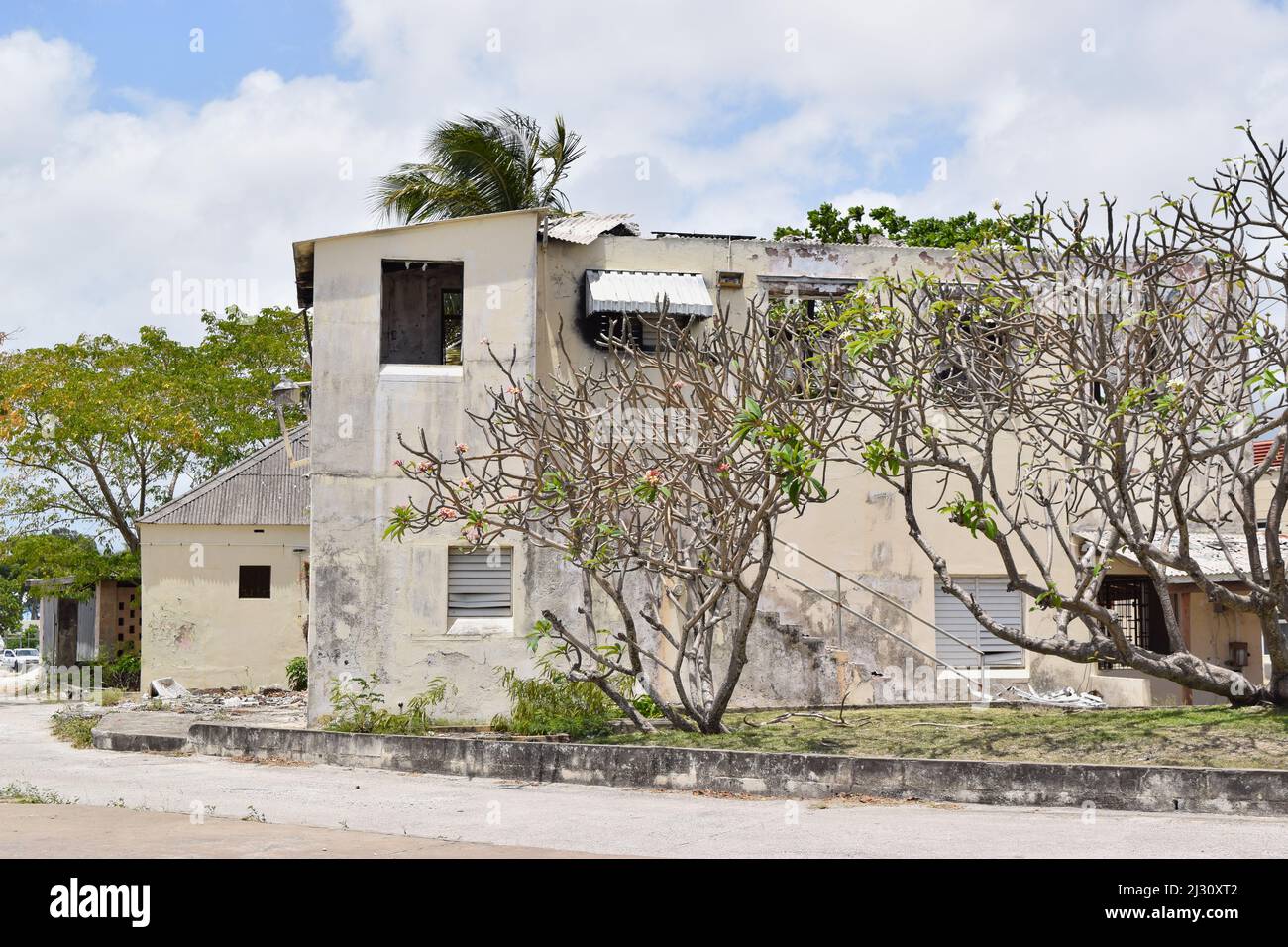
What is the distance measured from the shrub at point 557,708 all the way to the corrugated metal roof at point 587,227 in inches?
236

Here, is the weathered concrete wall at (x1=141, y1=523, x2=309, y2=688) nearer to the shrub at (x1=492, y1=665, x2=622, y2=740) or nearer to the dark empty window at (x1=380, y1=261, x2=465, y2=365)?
the dark empty window at (x1=380, y1=261, x2=465, y2=365)

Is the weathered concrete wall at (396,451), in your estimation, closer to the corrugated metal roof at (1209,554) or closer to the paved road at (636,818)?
the paved road at (636,818)

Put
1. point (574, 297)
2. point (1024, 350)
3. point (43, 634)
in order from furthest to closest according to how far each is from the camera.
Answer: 1. point (43, 634)
2. point (574, 297)
3. point (1024, 350)

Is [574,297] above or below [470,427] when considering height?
above

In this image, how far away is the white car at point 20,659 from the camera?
5024 cm

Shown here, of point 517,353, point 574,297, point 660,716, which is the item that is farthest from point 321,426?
Answer: point 660,716

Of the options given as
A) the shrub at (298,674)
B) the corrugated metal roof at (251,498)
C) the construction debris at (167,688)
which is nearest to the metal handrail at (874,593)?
the shrub at (298,674)

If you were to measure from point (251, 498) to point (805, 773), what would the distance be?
19.5m

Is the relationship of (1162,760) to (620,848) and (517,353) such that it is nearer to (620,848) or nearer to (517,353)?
(620,848)

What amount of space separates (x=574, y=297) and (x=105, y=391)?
15.2m

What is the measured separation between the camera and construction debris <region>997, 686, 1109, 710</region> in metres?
17.1

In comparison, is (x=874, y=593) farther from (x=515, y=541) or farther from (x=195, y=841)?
(x=195, y=841)

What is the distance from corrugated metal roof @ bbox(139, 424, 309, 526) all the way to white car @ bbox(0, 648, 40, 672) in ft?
73.3

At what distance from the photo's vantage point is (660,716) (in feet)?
51.5
